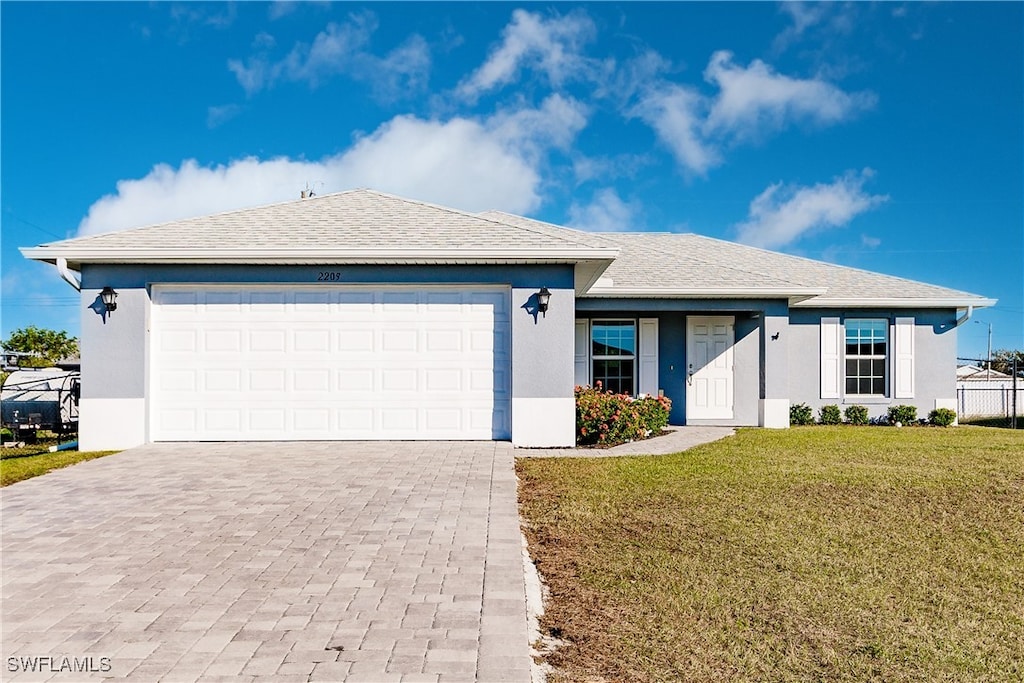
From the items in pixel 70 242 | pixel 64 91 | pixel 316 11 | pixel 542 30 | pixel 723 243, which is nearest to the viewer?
pixel 70 242

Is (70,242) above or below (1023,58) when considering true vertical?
below

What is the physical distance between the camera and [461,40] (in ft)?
48.6

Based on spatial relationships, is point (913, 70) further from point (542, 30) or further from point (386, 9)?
point (386, 9)

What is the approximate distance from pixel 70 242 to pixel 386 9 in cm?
768

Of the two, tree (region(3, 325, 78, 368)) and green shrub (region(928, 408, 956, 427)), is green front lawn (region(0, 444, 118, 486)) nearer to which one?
green shrub (region(928, 408, 956, 427))

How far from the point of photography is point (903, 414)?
1592 cm

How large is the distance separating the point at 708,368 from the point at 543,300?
5.93 metres

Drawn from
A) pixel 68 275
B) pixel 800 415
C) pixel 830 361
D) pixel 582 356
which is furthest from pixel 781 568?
pixel 830 361

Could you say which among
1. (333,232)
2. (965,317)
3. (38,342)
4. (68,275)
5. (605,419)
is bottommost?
(605,419)

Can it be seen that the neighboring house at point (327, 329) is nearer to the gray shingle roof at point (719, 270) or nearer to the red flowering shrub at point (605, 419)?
the red flowering shrub at point (605, 419)

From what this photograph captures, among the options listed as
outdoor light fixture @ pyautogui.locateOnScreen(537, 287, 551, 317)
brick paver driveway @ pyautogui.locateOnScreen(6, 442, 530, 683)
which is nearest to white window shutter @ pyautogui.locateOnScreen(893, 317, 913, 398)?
outdoor light fixture @ pyautogui.locateOnScreen(537, 287, 551, 317)

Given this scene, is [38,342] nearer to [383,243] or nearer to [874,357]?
[383,243]

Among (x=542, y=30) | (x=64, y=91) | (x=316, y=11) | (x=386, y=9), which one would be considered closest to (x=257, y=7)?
(x=316, y=11)

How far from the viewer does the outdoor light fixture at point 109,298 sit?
1030 centimetres
